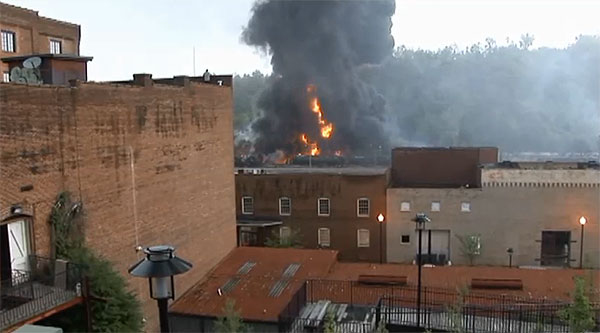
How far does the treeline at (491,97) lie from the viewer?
85.5m

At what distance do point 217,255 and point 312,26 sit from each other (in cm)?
4779

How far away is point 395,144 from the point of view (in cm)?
6812

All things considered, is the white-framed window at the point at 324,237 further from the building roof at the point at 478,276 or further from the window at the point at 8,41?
the window at the point at 8,41

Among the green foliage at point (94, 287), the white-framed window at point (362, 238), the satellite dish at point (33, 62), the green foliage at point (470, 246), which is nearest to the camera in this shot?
the green foliage at point (94, 287)

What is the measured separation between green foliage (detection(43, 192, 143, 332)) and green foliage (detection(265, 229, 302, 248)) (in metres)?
17.5

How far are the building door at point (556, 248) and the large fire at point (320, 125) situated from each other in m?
33.2

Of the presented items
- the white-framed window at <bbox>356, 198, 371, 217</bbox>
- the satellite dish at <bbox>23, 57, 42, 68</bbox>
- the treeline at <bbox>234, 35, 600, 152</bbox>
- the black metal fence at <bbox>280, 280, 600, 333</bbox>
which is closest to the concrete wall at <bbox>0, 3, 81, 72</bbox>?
the satellite dish at <bbox>23, 57, 42, 68</bbox>

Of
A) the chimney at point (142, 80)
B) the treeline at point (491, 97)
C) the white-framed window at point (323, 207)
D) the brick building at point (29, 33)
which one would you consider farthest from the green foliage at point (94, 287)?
the treeline at point (491, 97)

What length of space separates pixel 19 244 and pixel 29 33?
27.0 meters

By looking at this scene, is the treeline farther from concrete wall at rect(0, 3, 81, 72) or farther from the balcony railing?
the balcony railing

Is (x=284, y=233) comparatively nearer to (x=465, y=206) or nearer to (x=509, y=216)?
(x=465, y=206)

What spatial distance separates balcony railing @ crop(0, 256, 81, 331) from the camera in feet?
39.2

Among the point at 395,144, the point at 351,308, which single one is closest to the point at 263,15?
the point at 395,144

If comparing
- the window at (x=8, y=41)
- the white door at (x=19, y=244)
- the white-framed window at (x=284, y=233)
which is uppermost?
the window at (x=8, y=41)
